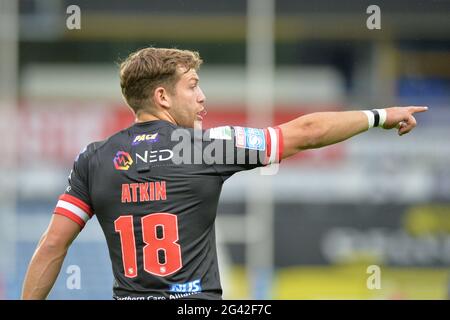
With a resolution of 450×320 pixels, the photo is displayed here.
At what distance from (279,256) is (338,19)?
3.82 metres

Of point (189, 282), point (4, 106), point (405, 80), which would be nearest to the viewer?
point (189, 282)

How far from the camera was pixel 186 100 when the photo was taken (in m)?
4.18

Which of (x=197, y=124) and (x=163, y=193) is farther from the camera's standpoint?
(x=197, y=124)

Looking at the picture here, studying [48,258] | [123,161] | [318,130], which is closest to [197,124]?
[123,161]

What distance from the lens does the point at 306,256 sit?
14.6m

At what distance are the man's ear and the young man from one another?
0.07 m

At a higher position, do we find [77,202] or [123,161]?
[123,161]

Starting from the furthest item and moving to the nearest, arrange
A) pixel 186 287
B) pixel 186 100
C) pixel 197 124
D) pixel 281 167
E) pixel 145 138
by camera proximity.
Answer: pixel 281 167 → pixel 197 124 → pixel 186 100 → pixel 145 138 → pixel 186 287

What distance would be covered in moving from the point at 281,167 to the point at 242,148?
1053 centimetres

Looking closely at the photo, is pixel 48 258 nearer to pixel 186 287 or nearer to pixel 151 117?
pixel 186 287

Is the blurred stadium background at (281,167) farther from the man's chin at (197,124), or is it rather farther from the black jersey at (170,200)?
the black jersey at (170,200)

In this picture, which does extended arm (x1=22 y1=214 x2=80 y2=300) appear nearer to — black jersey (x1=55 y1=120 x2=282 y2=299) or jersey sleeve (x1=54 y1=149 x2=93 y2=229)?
jersey sleeve (x1=54 y1=149 x2=93 y2=229)

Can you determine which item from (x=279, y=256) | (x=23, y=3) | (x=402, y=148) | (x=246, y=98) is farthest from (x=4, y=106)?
(x=402, y=148)
